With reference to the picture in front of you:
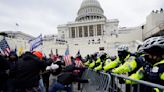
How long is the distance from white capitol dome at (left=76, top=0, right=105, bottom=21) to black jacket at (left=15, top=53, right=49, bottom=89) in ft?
259

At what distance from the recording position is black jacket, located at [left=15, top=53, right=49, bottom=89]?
427 centimetres

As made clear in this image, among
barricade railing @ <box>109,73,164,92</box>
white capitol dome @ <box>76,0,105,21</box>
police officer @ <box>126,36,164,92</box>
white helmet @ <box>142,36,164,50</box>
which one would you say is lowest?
barricade railing @ <box>109,73,164,92</box>

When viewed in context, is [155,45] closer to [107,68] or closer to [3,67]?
[107,68]

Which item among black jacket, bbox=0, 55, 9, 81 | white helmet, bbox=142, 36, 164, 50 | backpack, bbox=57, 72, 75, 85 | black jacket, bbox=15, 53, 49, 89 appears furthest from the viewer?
backpack, bbox=57, 72, 75, 85

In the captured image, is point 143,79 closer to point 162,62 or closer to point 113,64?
point 162,62

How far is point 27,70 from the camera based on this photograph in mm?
4277

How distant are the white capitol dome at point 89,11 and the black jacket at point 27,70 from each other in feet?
259

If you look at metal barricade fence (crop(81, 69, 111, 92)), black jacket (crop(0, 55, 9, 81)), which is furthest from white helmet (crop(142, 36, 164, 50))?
black jacket (crop(0, 55, 9, 81))

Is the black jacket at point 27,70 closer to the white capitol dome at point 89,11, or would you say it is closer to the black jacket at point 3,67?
the black jacket at point 3,67

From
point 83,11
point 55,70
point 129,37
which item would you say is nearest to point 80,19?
point 83,11

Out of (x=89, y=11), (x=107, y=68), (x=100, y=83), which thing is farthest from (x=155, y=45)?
(x=89, y=11)

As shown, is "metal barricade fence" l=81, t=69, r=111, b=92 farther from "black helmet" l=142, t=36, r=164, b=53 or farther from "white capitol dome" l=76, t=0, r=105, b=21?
"white capitol dome" l=76, t=0, r=105, b=21

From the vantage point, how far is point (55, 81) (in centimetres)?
505

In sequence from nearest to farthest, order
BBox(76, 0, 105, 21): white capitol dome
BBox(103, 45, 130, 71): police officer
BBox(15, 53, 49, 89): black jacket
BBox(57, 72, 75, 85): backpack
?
BBox(15, 53, 49, 89): black jacket, BBox(103, 45, 130, 71): police officer, BBox(57, 72, 75, 85): backpack, BBox(76, 0, 105, 21): white capitol dome
